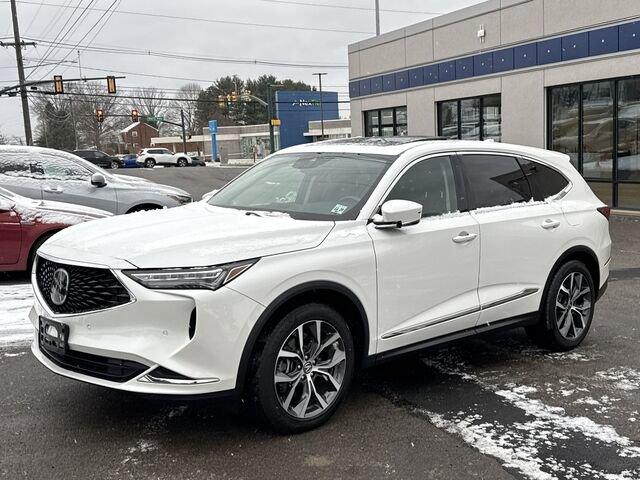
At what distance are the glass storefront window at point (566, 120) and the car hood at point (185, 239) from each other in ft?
43.2

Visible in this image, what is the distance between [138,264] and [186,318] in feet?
1.30

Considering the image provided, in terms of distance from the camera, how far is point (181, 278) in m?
3.49

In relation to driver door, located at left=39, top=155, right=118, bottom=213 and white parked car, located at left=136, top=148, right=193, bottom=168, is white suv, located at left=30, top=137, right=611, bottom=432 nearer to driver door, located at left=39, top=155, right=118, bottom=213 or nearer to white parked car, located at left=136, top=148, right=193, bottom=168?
driver door, located at left=39, top=155, right=118, bottom=213

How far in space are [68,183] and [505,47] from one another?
Result: 1185 centimetres

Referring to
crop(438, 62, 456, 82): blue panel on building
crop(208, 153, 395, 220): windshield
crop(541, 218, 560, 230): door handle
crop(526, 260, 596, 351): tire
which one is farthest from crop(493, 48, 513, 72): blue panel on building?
crop(208, 153, 395, 220): windshield

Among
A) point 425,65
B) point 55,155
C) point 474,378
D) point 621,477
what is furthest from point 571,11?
point 621,477

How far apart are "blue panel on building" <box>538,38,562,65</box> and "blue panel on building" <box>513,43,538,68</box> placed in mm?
158

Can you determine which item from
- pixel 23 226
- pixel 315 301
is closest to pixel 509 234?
pixel 315 301

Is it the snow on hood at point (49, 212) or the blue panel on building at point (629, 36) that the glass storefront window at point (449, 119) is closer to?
the blue panel on building at point (629, 36)

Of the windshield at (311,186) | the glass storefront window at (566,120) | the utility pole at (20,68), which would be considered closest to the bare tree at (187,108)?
the utility pole at (20,68)

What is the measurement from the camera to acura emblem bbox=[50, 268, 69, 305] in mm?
3789

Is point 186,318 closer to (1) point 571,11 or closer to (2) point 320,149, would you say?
(2) point 320,149

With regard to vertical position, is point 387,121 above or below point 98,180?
above

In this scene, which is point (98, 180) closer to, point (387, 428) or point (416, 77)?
point (387, 428)
